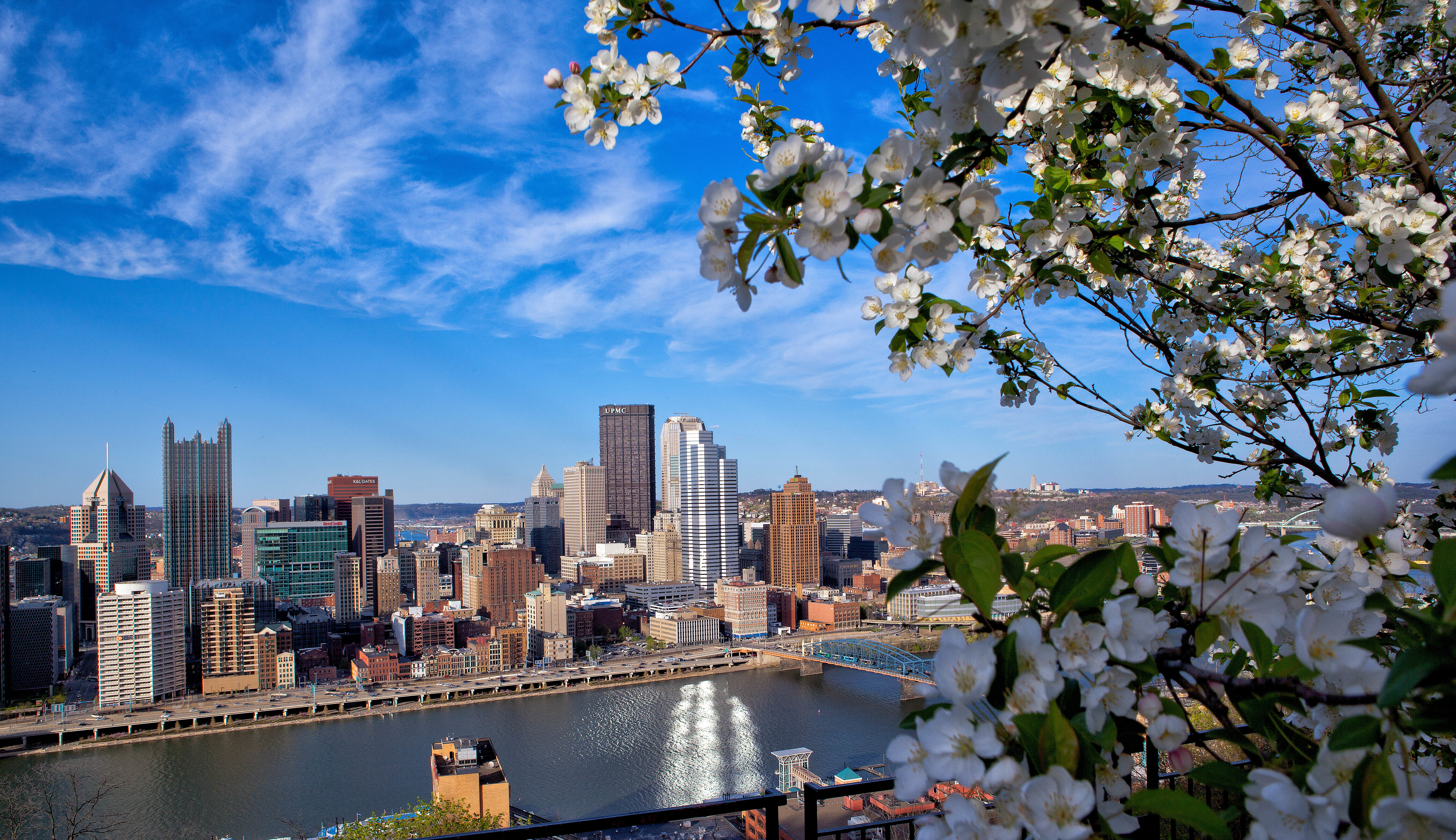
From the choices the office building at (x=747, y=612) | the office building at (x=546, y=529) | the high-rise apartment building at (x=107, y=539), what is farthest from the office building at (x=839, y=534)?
the high-rise apartment building at (x=107, y=539)

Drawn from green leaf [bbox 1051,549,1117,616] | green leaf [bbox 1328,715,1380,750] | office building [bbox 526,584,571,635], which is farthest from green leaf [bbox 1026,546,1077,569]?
office building [bbox 526,584,571,635]

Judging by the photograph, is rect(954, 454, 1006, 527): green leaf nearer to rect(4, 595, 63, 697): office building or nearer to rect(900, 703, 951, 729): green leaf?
rect(900, 703, 951, 729): green leaf

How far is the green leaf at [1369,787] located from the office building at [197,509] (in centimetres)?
2868

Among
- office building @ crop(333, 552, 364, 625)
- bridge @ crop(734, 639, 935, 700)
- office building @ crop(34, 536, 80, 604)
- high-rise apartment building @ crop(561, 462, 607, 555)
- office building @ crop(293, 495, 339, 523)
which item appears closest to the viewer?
bridge @ crop(734, 639, 935, 700)

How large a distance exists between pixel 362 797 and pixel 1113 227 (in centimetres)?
1079

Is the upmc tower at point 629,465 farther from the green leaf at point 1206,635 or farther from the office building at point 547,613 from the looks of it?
the green leaf at point 1206,635

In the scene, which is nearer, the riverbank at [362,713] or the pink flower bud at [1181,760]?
the pink flower bud at [1181,760]

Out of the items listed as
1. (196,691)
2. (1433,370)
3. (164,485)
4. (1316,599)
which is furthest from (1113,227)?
(164,485)

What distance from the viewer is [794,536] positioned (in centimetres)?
2630

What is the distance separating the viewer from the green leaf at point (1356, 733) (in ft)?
0.95

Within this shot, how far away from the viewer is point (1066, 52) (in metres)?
0.45

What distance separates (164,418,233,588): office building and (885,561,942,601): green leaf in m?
28.5

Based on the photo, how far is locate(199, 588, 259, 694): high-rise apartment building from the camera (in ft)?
52.6

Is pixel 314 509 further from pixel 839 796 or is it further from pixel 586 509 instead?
pixel 839 796
